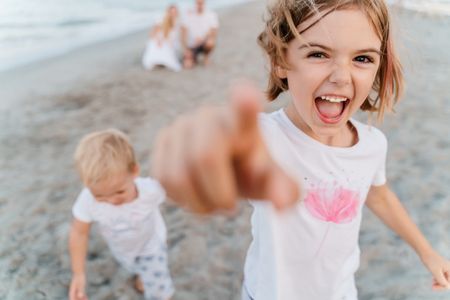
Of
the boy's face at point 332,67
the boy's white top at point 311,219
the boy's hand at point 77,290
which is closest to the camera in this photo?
the boy's face at point 332,67

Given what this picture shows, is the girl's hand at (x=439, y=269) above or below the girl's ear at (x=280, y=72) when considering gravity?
below

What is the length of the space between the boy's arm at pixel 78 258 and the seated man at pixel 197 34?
17.2ft

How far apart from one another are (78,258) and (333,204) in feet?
4.73

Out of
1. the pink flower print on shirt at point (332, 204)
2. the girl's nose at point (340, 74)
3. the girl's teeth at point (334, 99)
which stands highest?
the girl's nose at point (340, 74)

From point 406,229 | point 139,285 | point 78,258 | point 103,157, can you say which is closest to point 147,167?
point 139,285

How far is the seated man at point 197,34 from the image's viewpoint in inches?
293

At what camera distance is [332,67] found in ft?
4.01

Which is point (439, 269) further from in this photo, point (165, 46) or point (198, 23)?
point (198, 23)

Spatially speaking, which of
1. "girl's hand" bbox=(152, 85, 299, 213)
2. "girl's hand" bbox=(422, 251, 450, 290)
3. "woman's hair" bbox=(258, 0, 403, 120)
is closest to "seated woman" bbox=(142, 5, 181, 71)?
"woman's hair" bbox=(258, 0, 403, 120)

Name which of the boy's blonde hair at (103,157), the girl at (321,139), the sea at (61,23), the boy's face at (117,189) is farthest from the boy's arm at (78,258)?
the sea at (61,23)

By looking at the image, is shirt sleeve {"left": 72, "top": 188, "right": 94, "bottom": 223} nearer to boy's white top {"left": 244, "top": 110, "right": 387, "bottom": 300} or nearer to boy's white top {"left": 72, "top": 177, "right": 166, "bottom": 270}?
boy's white top {"left": 72, "top": 177, "right": 166, "bottom": 270}

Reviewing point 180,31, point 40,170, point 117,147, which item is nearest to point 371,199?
point 117,147

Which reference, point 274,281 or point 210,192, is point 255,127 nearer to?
point 210,192

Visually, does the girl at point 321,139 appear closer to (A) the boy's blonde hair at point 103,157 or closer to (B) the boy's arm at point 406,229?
(B) the boy's arm at point 406,229
